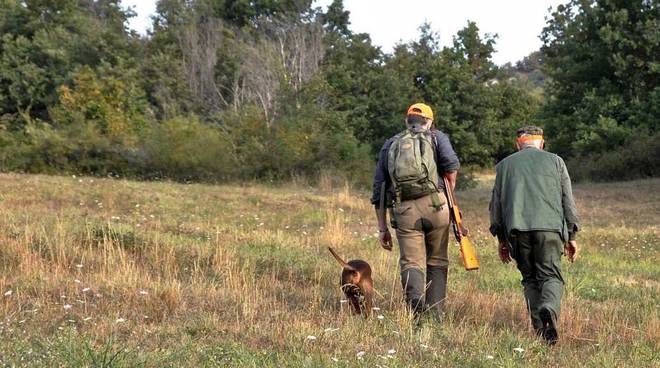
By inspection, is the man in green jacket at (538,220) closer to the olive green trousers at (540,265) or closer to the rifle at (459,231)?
the olive green trousers at (540,265)

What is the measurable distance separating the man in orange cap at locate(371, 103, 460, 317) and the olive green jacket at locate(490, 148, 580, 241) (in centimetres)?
45

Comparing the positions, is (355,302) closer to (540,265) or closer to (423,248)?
(423,248)

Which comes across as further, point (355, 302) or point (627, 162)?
point (627, 162)

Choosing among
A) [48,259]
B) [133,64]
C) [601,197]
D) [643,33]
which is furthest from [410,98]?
[48,259]

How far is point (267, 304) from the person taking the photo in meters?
5.14

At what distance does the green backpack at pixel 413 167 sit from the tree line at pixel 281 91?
A: 17.2m

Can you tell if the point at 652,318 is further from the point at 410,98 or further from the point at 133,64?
the point at 133,64

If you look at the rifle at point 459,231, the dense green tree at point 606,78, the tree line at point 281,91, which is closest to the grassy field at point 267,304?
the rifle at point 459,231

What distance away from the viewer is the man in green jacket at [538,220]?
457cm

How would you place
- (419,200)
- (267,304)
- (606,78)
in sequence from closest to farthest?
(419,200) < (267,304) < (606,78)

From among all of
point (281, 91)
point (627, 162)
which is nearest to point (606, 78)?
point (627, 162)

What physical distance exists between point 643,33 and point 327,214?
697 inches

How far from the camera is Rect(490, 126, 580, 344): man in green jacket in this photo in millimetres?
4574

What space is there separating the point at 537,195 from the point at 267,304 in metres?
2.29
